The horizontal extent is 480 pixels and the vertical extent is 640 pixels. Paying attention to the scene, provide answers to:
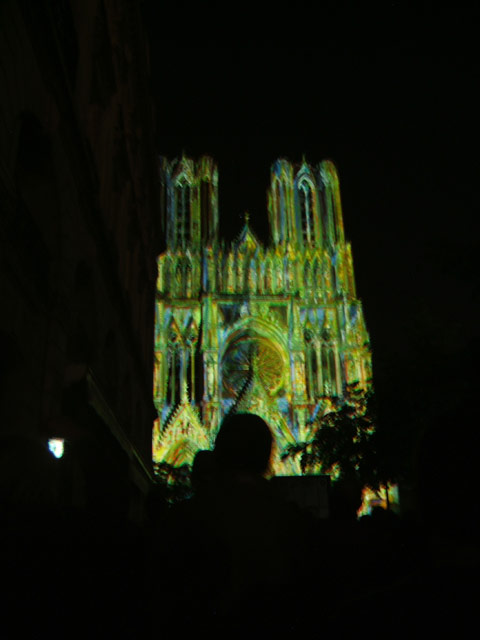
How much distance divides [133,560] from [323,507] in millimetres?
11196

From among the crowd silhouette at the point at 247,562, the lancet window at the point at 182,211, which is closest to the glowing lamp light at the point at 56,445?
the crowd silhouette at the point at 247,562

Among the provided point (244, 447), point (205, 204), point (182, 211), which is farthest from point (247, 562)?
point (182, 211)

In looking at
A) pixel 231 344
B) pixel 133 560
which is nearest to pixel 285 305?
pixel 231 344

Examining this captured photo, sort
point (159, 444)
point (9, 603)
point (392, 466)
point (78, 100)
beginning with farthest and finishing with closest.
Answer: point (159, 444) → point (392, 466) → point (78, 100) → point (9, 603)

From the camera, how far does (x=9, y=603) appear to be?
3.71 metres

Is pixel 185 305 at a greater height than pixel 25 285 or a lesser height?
greater

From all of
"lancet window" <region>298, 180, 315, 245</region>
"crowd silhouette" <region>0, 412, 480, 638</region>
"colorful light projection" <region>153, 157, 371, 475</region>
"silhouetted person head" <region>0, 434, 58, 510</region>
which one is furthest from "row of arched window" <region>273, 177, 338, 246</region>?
"crowd silhouette" <region>0, 412, 480, 638</region>

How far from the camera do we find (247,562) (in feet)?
9.11

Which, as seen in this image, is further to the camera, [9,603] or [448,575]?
[9,603]

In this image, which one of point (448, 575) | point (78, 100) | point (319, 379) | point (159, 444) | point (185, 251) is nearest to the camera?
point (448, 575)

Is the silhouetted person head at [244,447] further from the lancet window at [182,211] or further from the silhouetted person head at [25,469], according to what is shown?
the lancet window at [182,211]

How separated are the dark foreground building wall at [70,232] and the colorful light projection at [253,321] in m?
28.4

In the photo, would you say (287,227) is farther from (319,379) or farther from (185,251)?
(319,379)

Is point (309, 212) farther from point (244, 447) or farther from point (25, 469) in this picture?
point (244, 447)
